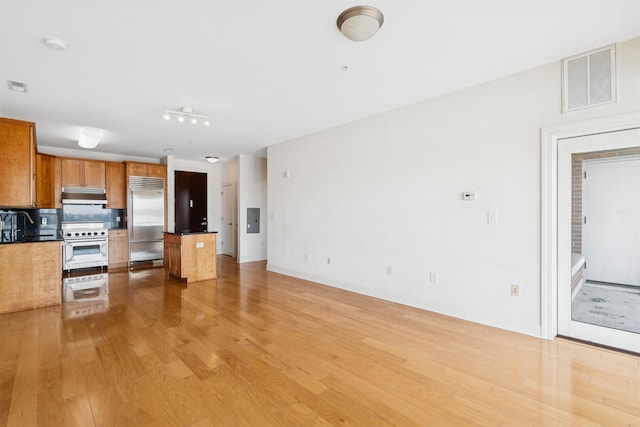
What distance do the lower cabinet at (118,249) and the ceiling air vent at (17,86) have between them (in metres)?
3.85

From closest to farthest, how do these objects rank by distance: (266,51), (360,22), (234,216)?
(360,22), (266,51), (234,216)

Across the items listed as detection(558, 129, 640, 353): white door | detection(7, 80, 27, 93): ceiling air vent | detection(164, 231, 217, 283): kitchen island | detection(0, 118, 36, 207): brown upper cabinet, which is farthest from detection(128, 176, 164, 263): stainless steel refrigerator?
detection(558, 129, 640, 353): white door

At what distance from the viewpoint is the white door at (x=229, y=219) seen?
8.39 metres

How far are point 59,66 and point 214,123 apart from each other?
2.09 meters

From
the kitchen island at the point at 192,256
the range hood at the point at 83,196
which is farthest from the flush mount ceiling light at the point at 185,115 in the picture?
the range hood at the point at 83,196

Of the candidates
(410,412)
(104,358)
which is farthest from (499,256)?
(104,358)

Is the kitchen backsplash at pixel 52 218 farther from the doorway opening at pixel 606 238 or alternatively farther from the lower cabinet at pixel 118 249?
the doorway opening at pixel 606 238

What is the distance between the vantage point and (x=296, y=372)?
2.35m

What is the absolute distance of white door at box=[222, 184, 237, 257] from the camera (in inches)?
330

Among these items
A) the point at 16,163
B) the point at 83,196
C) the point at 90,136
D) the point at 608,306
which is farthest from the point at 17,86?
the point at 608,306

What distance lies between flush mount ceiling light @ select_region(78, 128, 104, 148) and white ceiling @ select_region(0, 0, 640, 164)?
751 mm

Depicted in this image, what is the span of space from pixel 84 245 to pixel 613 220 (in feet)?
28.1

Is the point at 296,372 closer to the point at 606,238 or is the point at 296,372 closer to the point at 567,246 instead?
the point at 567,246

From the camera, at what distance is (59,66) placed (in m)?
2.84
